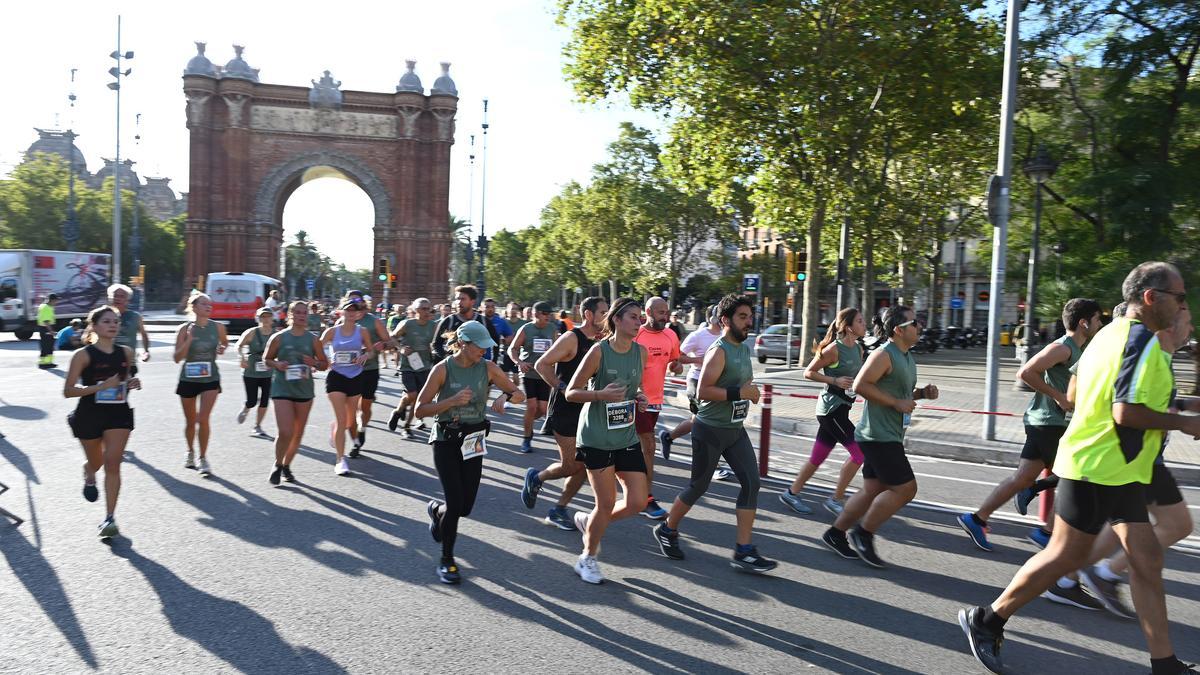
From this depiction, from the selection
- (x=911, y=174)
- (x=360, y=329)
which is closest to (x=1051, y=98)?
(x=911, y=174)

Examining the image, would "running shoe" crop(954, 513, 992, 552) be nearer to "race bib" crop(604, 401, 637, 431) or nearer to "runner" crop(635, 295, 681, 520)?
"runner" crop(635, 295, 681, 520)

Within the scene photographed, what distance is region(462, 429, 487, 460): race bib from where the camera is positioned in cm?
533

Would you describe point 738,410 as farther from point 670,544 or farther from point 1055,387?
point 1055,387

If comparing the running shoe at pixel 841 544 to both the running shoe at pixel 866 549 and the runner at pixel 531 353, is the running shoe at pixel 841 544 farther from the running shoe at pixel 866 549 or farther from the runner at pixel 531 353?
the runner at pixel 531 353

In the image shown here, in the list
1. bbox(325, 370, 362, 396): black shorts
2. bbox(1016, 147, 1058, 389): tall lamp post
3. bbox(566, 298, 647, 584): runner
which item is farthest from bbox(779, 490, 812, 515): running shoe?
bbox(1016, 147, 1058, 389): tall lamp post

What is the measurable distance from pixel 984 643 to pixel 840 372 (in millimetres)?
3609

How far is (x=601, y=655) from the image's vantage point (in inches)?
163

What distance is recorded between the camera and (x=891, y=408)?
5.73 m

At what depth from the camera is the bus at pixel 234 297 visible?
114 ft

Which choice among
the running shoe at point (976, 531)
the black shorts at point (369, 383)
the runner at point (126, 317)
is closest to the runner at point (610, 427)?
the running shoe at point (976, 531)

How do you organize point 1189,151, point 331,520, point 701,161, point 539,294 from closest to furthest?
point 331,520 < point 1189,151 < point 701,161 < point 539,294

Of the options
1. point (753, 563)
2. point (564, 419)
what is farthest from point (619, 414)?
point (564, 419)

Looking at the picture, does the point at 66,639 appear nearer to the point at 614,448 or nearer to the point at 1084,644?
the point at 614,448

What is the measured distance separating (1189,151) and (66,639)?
19.5 meters
